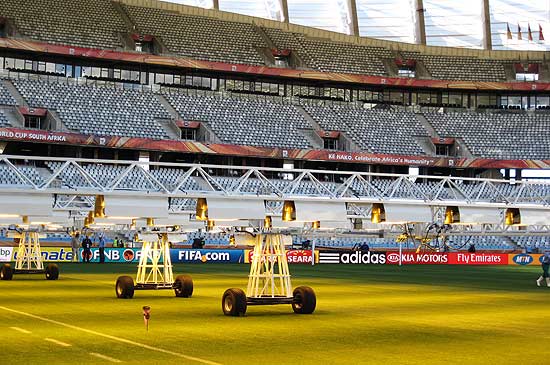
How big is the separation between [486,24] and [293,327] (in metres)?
79.1

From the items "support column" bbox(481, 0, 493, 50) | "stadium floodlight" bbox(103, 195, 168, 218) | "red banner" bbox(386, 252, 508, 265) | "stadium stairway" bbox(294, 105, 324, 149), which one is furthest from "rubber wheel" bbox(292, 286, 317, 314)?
"support column" bbox(481, 0, 493, 50)

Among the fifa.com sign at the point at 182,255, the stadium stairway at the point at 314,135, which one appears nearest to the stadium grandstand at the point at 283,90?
the stadium stairway at the point at 314,135

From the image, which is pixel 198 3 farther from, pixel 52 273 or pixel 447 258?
pixel 52 273

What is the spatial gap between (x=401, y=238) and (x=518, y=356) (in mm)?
46312

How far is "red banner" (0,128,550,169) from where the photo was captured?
79.1 m

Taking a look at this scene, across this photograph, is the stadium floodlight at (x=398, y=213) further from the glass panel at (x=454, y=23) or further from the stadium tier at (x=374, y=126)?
the glass panel at (x=454, y=23)

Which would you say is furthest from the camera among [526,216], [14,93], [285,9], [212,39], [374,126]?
[285,9]

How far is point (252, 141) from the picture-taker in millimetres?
89438

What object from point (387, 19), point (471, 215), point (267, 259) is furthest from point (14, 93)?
point (471, 215)

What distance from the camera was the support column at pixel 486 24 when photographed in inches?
3797

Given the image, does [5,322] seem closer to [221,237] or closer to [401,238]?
[401,238]

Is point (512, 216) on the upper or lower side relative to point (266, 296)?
upper

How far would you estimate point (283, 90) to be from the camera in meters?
100

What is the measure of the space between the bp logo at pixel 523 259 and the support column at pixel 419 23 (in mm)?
26893
